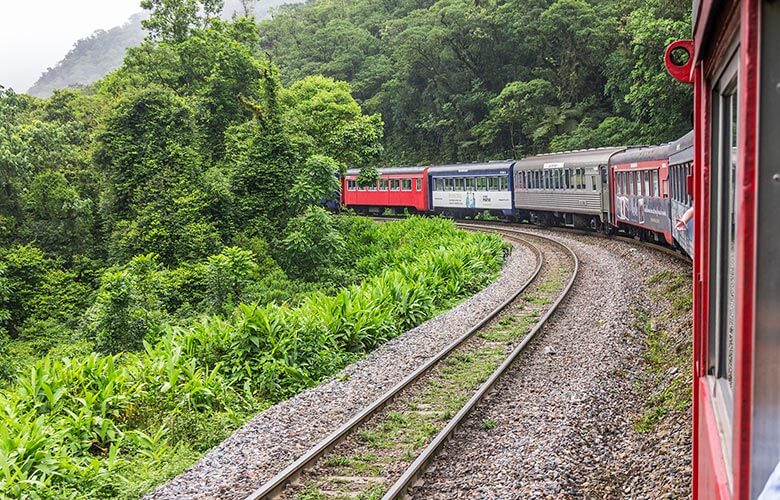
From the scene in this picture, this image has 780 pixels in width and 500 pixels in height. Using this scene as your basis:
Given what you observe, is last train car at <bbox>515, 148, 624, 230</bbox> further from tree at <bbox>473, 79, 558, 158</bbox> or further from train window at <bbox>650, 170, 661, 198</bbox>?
tree at <bbox>473, 79, 558, 158</bbox>

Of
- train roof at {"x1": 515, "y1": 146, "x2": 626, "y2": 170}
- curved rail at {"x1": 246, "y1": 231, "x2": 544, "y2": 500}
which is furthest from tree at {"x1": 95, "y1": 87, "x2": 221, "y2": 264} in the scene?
train roof at {"x1": 515, "y1": 146, "x2": 626, "y2": 170}

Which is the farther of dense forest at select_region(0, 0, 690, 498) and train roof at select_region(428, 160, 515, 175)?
train roof at select_region(428, 160, 515, 175)

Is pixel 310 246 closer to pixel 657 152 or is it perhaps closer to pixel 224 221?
pixel 224 221

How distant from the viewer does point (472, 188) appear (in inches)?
1342

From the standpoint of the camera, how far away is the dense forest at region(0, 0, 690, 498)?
931 centimetres

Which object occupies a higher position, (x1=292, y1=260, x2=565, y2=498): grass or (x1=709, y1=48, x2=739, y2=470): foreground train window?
(x1=709, y1=48, x2=739, y2=470): foreground train window

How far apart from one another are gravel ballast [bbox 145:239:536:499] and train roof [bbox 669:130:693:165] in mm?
4483

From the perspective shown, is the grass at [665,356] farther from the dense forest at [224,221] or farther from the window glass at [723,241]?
the window glass at [723,241]

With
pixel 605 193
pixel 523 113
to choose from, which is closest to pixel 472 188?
pixel 605 193

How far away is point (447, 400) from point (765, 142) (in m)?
8.34

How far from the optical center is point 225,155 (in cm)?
2833

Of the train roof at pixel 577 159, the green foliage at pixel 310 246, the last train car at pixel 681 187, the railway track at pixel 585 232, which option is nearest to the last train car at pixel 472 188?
the railway track at pixel 585 232

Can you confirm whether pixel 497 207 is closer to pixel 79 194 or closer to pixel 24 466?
pixel 79 194

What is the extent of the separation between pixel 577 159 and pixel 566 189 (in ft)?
3.92
